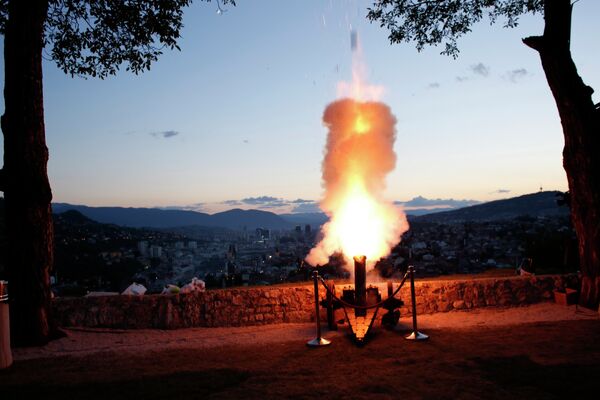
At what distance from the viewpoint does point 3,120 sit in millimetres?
8461

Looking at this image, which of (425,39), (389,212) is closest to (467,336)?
(389,212)

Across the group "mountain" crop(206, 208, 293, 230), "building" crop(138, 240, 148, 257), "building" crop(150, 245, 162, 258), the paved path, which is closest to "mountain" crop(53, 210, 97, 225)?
"building" crop(138, 240, 148, 257)

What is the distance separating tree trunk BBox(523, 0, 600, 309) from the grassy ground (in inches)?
73.4

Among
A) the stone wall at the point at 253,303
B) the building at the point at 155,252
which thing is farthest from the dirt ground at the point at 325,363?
the building at the point at 155,252

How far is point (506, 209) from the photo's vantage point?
56.4m

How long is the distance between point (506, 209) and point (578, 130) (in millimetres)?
50449

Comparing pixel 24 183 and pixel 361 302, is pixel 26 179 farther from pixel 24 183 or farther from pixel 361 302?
pixel 361 302

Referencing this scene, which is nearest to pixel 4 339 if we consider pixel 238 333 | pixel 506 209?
pixel 238 333

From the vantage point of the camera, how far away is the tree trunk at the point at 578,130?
9.40 meters

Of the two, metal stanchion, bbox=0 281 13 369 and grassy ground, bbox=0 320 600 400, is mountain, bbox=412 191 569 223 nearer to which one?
grassy ground, bbox=0 320 600 400

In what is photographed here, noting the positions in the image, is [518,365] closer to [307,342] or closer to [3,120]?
[307,342]

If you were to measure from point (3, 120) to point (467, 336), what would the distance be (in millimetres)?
8622

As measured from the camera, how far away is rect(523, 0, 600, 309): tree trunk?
9.40 m

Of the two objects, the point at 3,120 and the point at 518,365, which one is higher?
the point at 3,120
